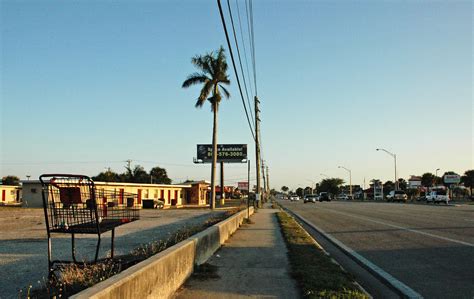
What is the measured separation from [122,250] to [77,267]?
4.82m

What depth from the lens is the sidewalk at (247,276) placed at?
21.6 feet

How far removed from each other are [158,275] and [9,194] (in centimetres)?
7571

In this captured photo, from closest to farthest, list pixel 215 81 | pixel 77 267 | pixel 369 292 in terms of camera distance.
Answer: pixel 77 267
pixel 369 292
pixel 215 81

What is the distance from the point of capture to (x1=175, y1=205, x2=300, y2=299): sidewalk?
6582 millimetres

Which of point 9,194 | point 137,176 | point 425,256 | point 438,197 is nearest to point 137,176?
point 137,176

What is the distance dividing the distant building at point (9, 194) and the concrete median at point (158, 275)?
227ft

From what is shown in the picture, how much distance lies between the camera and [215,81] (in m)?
39.9

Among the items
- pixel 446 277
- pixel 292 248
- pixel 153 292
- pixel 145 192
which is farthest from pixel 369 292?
pixel 145 192

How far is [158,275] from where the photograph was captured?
5.59 meters

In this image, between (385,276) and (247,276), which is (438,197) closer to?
(385,276)

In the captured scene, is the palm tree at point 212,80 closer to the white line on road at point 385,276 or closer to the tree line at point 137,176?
the white line on road at point 385,276

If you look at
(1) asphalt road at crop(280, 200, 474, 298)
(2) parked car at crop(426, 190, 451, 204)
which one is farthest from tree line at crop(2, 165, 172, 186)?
(1) asphalt road at crop(280, 200, 474, 298)

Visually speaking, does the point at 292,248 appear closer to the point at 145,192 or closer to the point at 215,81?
the point at 215,81

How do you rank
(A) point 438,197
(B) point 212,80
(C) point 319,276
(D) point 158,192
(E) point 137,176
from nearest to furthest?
(C) point 319,276
(B) point 212,80
(D) point 158,192
(A) point 438,197
(E) point 137,176
